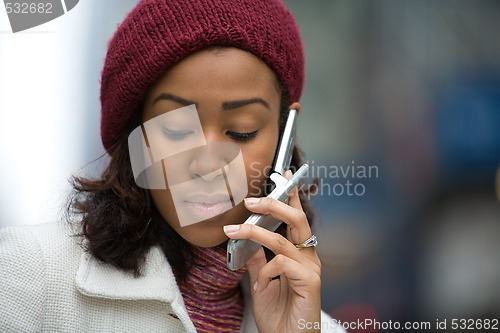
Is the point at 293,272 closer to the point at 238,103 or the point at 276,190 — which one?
the point at 276,190

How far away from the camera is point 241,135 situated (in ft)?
4.45

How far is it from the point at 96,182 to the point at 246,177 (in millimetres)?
487

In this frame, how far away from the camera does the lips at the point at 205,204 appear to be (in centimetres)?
131

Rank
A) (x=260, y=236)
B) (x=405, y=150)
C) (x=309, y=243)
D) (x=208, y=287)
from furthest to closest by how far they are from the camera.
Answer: (x=405, y=150), (x=208, y=287), (x=309, y=243), (x=260, y=236)

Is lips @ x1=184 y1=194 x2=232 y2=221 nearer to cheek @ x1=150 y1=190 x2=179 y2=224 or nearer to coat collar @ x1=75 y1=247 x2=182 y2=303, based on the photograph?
cheek @ x1=150 y1=190 x2=179 y2=224

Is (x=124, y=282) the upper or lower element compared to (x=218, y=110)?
lower

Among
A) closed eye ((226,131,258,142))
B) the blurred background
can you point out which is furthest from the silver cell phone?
the blurred background

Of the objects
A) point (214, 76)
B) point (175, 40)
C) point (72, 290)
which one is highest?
point (175, 40)

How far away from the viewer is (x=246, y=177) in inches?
53.5

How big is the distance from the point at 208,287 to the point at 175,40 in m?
0.74

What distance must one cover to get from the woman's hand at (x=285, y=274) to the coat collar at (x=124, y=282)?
0.82 ft

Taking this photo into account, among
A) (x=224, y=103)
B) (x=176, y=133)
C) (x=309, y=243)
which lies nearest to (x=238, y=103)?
(x=224, y=103)

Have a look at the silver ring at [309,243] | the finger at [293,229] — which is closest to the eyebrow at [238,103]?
the finger at [293,229]

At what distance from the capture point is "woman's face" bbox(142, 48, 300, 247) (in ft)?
4.24
